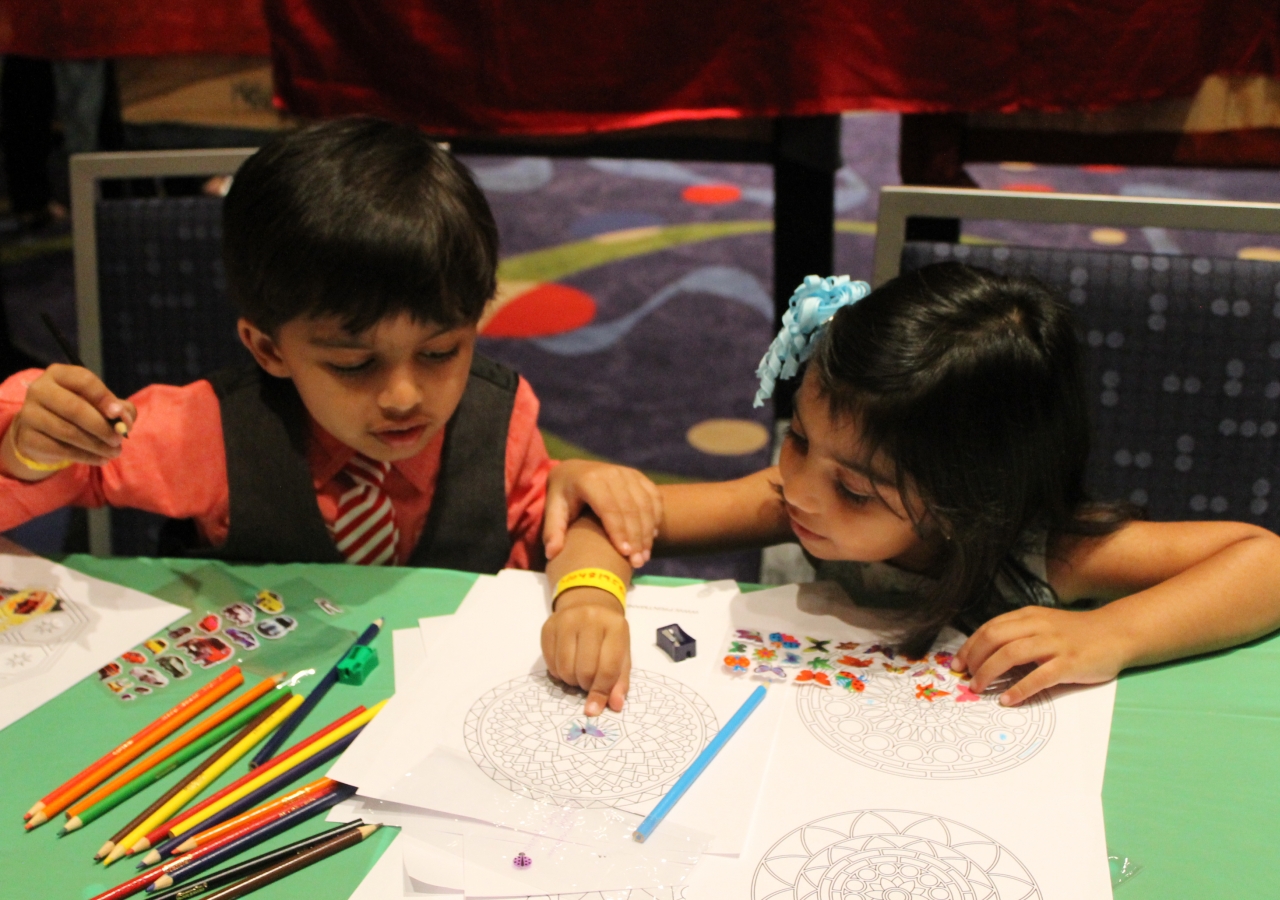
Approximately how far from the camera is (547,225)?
3.30 meters

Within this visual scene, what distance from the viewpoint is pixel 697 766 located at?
72 centimetres

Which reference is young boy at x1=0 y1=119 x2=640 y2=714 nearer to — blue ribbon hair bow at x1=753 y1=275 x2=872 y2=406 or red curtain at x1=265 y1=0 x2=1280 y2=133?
blue ribbon hair bow at x1=753 y1=275 x2=872 y2=406

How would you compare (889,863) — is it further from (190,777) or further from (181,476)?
(181,476)

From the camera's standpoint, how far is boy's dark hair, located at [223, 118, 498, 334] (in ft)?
2.89

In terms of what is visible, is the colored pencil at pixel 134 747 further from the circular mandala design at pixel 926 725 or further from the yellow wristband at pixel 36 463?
the circular mandala design at pixel 926 725

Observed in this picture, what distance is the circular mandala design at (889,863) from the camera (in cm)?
62

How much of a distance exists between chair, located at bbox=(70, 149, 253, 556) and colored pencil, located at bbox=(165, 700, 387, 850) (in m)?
0.66

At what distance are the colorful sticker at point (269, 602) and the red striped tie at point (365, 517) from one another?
13cm

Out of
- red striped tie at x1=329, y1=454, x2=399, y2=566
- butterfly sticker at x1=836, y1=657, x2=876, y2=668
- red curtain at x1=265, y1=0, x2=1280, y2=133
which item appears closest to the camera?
butterfly sticker at x1=836, y1=657, x2=876, y2=668

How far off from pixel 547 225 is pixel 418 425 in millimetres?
2443

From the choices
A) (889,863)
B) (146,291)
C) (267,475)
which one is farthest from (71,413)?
(889,863)

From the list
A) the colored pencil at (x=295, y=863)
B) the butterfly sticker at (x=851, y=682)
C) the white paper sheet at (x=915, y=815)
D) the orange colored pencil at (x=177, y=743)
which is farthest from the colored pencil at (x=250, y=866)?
the butterfly sticker at (x=851, y=682)

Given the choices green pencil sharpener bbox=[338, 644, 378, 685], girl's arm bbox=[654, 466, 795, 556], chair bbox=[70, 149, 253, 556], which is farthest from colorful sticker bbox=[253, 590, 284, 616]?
chair bbox=[70, 149, 253, 556]

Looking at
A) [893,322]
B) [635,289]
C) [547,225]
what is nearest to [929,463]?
[893,322]
